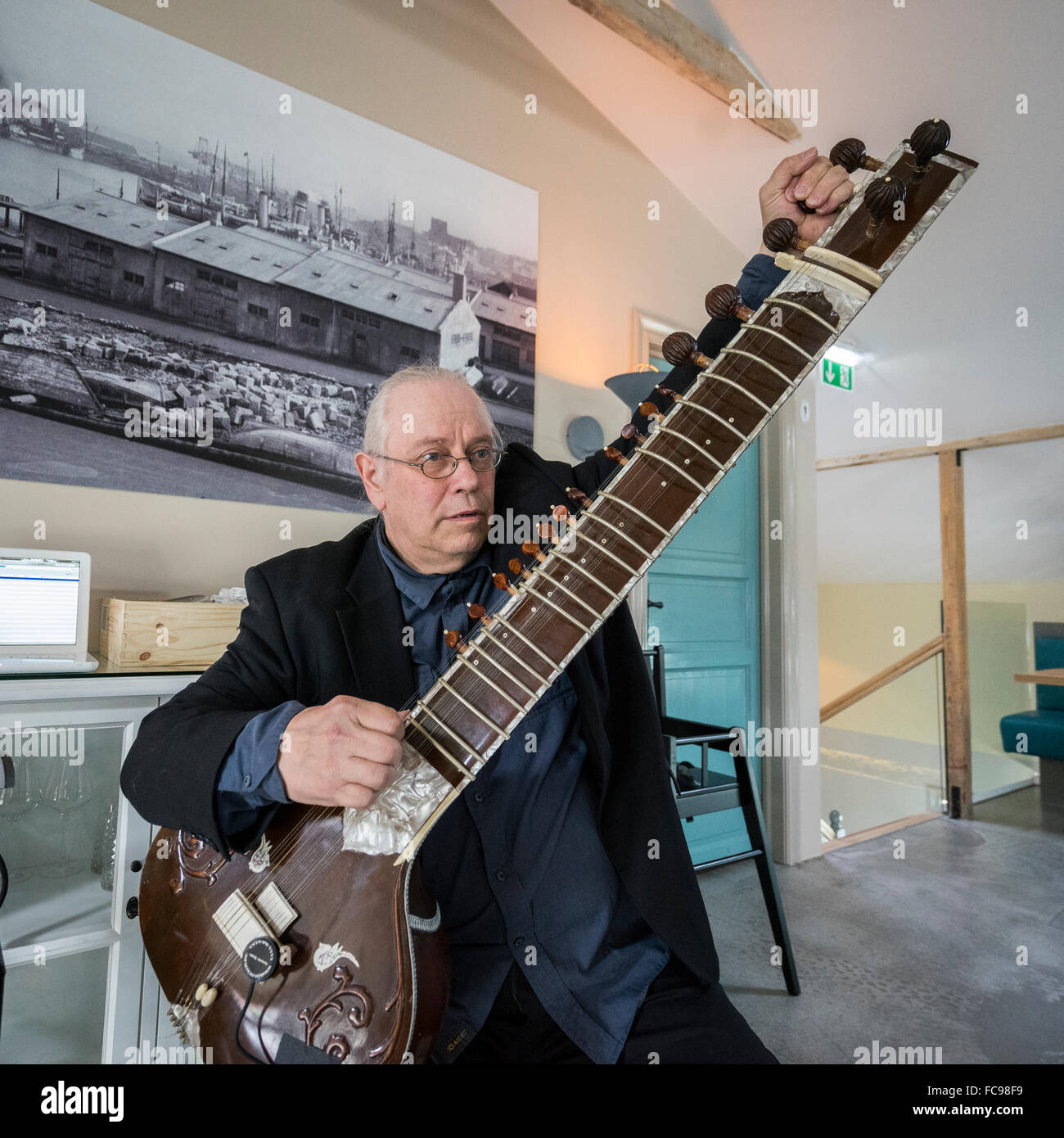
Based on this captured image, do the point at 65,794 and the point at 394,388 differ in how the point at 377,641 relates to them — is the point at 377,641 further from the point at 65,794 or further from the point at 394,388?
the point at 65,794

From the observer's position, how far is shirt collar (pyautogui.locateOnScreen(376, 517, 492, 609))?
1143mm

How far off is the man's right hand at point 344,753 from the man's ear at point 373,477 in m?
0.54

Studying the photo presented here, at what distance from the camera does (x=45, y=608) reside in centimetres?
137

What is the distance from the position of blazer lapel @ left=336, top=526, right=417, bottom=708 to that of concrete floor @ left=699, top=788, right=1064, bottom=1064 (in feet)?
5.17

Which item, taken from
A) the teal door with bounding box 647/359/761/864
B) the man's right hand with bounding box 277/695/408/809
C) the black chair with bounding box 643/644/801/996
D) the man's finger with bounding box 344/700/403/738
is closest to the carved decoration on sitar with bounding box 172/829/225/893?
the man's right hand with bounding box 277/695/408/809

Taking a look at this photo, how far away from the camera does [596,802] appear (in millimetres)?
1079

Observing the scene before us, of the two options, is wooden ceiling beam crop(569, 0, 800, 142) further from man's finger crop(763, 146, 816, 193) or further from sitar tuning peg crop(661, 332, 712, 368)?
sitar tuning peg crop(661, 332, 712, 368)

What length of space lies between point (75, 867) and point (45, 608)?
20.2 inches

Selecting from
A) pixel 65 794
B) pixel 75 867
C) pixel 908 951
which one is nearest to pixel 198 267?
pixel 65 794

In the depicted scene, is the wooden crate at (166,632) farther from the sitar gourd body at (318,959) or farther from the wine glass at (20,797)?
the sitar gourd body at (318,959)

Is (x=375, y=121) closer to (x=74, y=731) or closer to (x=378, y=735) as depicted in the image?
(x=74, y=731)

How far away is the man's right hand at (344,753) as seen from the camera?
0.70 meters

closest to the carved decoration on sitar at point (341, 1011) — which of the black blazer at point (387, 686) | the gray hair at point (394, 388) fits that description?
the black blazer at point (387, 686)

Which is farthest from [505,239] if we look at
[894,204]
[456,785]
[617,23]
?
[456,785]
